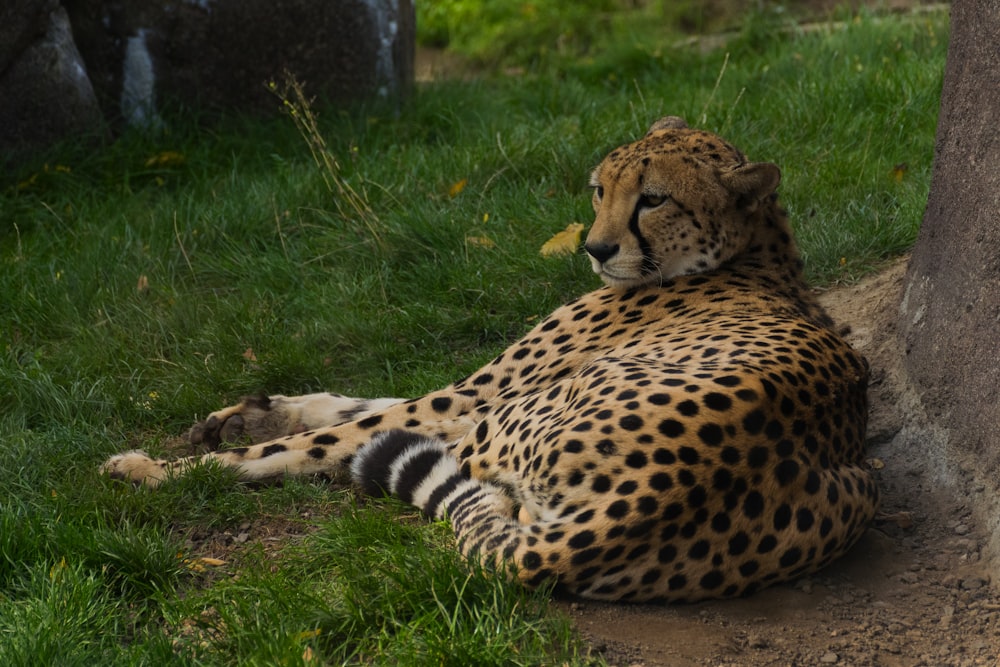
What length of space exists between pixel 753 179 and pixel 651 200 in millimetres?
304

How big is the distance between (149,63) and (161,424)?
2899 mm

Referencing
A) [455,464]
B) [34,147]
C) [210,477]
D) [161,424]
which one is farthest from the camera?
[34,147]

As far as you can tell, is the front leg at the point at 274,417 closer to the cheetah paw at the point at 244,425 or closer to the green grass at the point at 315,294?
the cheetah paw at the point at 244,425

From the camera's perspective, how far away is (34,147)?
602cm

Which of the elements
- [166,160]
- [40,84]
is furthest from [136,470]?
[40,84]

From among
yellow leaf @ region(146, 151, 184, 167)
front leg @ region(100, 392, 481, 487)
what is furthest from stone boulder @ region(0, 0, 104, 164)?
front leg @ region(100, 392, 481, 487)

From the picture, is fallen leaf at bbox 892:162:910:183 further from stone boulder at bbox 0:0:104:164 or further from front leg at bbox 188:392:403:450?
stone boulder at bbox 0:0:104:164

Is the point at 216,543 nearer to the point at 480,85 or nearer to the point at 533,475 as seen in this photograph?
the point at 533,475

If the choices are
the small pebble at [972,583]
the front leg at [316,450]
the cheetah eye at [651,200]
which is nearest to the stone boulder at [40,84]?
the front leg at [316,450]

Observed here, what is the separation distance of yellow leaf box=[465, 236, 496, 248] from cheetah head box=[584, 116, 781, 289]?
1.38 m

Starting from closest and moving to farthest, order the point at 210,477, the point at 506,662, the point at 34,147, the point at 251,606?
1. the point at 506,662
2. the point at 251,606
3. the point at 210,477
4. the point at 34,147

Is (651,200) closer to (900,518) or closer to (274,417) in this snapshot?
(900,518)

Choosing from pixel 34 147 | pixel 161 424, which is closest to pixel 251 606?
pixel 161 424

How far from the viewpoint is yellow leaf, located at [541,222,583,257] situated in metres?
4.84
